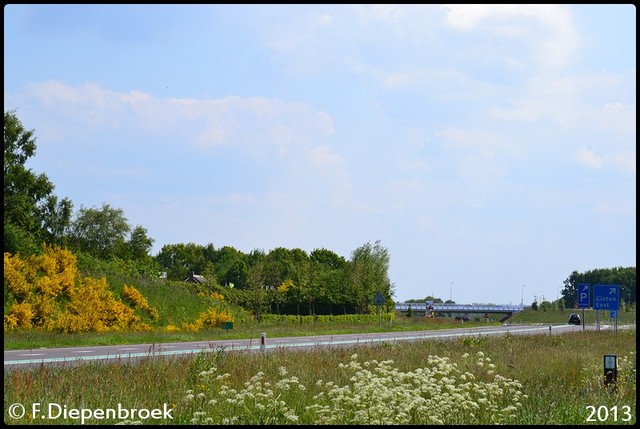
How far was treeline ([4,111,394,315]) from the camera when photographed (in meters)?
44.6

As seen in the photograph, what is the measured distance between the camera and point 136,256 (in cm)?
8188

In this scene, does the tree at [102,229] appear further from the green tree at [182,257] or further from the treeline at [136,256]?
the green tree at [182,257]

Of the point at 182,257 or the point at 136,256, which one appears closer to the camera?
the point at 136,256

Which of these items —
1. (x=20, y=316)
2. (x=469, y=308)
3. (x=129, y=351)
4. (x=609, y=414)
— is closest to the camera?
(x=609, y=414)

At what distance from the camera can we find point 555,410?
1213cm

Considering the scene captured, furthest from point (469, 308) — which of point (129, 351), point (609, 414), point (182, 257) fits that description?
point (609, 414)

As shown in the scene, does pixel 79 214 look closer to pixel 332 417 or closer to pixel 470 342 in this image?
pixel 470 342

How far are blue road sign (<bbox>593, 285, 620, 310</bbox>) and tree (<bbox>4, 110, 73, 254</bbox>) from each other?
94.9 ft

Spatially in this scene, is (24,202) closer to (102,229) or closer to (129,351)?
(129,351)

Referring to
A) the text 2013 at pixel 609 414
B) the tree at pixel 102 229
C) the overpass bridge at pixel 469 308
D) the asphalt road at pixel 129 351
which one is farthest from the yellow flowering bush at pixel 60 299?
the overpass bridge at pixel 469 308

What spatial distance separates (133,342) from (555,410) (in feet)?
76.8

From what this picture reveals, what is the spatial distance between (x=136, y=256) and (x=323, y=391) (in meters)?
70.6

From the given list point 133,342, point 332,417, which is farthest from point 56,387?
point 133,342

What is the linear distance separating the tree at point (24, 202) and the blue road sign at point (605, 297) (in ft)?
94.9
